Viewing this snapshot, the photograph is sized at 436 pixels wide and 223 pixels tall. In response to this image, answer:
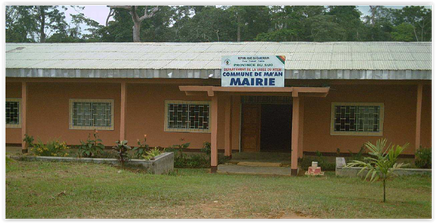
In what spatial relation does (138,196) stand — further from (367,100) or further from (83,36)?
(83,36)

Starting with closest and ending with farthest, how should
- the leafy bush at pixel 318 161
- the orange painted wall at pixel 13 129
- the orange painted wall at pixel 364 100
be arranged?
the leafy bush at pixel 318 161 → the orange painted wall at pixel 364 100 → the orange painted wall at pixel 13 129

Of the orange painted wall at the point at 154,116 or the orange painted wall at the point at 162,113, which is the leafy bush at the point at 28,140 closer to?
the orange painted wall at the point at 162,113

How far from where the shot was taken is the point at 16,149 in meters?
15.9

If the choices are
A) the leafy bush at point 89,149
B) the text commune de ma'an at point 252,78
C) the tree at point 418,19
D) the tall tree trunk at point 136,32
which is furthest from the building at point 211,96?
the tree at point 418,19

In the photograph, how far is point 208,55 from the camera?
15.1m

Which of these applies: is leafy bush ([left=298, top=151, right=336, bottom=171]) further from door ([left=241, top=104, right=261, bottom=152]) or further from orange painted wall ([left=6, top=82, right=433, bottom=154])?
door ([left=241, top=104, right=261, bottom=152])

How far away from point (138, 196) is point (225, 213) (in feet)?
6.05

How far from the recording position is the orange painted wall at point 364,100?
48.1 feet

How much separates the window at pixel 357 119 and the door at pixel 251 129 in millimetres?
2423

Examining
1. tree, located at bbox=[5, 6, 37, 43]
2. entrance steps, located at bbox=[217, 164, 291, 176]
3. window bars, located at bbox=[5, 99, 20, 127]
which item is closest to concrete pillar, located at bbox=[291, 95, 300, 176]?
entrance steps, located at bbox=[217, 164, 291, 176]

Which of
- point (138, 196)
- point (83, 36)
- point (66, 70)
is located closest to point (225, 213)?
point (138, 196)

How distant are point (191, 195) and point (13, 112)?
35.1 ft

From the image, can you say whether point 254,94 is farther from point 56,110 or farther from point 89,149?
point 56,110

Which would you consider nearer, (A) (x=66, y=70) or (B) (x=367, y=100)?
(A) (x=66, y=70)
